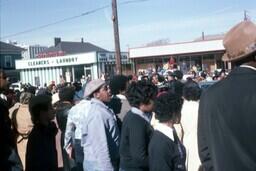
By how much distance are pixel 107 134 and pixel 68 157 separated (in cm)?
174

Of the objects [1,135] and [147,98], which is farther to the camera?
[147,98]

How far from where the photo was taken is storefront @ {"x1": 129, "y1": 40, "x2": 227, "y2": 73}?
40812 millimetres

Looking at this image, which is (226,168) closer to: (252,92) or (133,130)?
(252,92)

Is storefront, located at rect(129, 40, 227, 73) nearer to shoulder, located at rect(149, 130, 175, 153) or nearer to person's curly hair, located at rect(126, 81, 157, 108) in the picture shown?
person's curly hair, located at rect(126, 81, 157, 108)

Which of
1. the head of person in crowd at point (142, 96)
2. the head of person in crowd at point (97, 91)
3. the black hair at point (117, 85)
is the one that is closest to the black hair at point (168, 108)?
the head of person in crowd at point (142, 96)

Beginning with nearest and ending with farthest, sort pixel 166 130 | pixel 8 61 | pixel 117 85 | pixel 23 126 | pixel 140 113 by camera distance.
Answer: pixel 166 130 < pixel 140 113 < pixel 117 85 < pixel 23 126 < pixel 8 61

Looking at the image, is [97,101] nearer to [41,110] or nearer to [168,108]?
[41,110]

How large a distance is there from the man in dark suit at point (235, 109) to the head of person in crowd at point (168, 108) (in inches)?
64.4

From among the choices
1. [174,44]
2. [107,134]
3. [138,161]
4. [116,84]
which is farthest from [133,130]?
[174,44]

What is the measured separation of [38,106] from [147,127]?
1704mm

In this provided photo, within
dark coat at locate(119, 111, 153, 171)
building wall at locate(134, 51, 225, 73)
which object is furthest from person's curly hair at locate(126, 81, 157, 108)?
building wall at locate(134, 51, 225, 73)

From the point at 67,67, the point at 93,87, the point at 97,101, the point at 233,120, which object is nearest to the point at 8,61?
the point at 67,67

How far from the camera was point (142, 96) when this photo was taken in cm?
475

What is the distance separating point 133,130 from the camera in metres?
4.38
